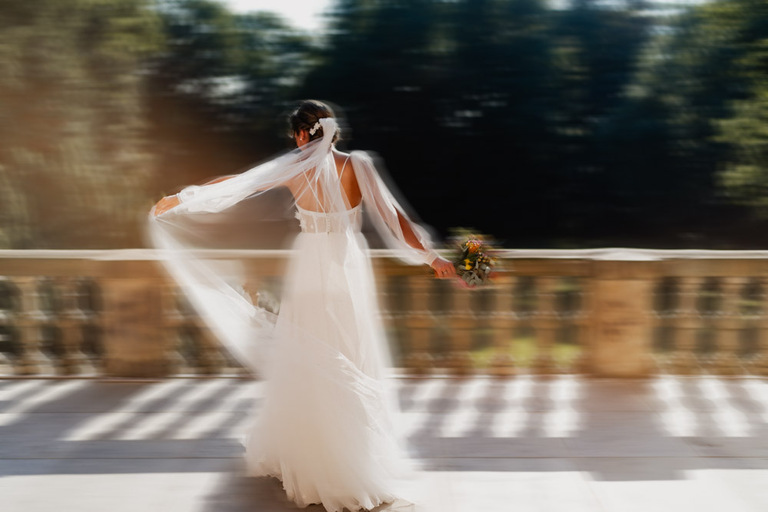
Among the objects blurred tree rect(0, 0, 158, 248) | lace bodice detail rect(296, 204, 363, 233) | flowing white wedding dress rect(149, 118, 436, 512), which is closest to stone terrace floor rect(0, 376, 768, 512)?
flowing white wedding dress rect(149, 118, 436, 512)

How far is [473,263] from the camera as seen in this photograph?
12.1 ft

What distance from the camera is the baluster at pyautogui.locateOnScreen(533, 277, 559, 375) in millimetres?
5461

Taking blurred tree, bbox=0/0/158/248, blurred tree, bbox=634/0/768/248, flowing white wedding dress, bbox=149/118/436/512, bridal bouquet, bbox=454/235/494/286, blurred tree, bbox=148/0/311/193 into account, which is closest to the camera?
flowing white wedding dress, bbox=149/118/436/512

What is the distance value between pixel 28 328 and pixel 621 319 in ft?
14.4

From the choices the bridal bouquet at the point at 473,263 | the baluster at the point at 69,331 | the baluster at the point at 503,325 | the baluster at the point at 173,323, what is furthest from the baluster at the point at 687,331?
the baluster at the point at 69,331

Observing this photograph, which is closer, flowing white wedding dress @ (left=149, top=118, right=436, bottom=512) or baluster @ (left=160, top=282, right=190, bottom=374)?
flowing white wedding dress @ (left=149, top=118, right=436, bottom=512)

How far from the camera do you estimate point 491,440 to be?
4.30 m

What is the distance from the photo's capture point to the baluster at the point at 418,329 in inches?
215

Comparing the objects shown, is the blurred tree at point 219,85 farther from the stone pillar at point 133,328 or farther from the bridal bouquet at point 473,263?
the bridal bouquet at point 473,263

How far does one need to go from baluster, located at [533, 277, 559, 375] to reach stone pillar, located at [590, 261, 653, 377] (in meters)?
0.29

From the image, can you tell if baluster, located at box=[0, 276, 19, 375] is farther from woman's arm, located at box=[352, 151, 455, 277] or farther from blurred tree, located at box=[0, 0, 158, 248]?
blurred tree, located at box=[0, 0, 158, 248]

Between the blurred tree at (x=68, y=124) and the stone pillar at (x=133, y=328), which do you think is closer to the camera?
the stone pillar at (x=133, y=328)

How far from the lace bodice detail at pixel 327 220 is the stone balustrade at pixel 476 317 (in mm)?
1775

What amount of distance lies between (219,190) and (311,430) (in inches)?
48.5
